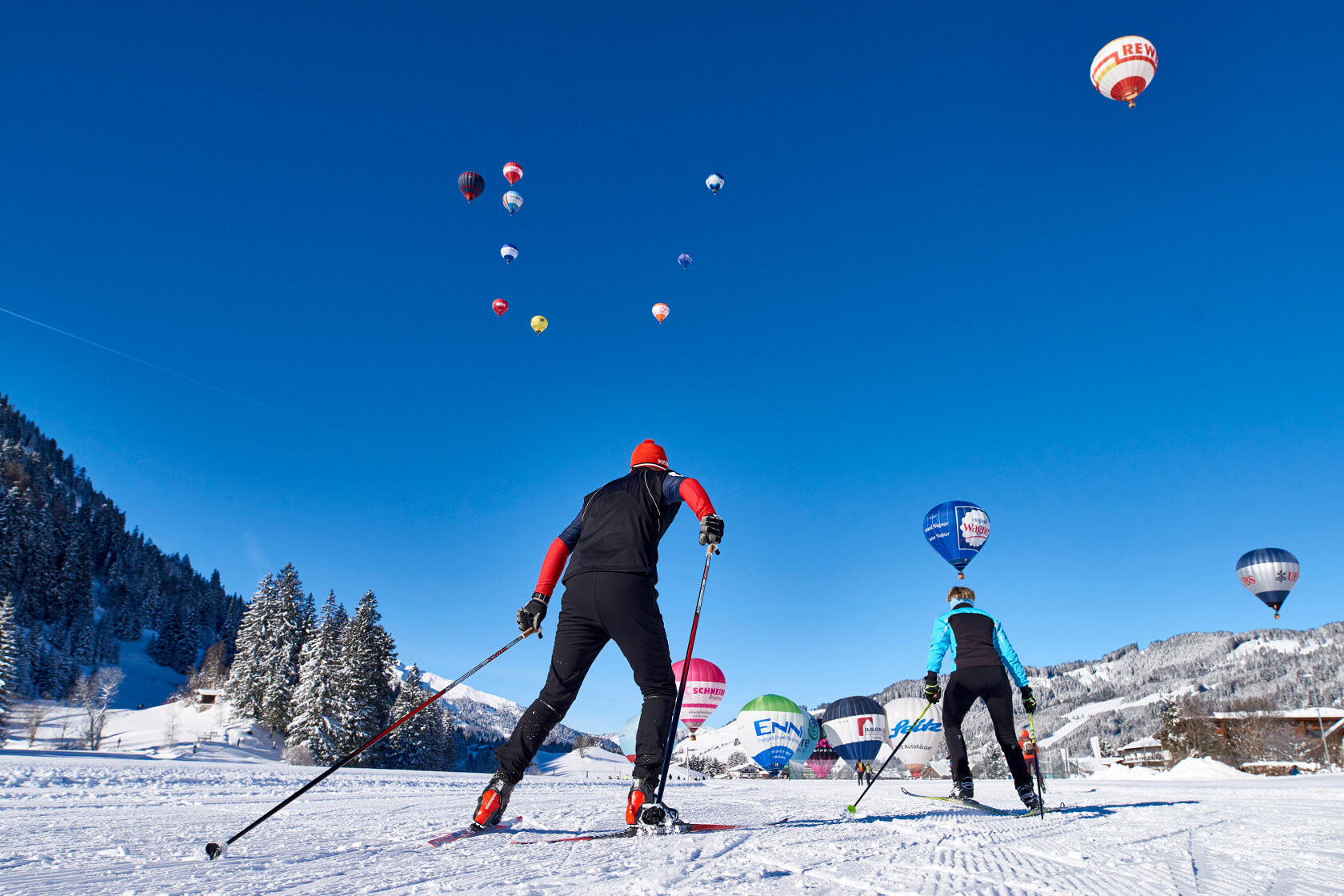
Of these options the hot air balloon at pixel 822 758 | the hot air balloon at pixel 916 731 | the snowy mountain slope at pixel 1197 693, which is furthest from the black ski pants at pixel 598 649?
the snowy mountain slope at pixel 1197 693

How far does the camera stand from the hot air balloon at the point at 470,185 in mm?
34469

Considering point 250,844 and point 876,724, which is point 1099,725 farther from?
point 250,844

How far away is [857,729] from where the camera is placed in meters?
40.2

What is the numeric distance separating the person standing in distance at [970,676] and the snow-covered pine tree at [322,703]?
Answer: 39971 mm

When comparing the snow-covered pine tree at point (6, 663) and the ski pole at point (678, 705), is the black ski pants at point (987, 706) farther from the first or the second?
the snow-covered pine tree at point (6, 663)

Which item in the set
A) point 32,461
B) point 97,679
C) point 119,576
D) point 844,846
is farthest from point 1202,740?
point 32,461

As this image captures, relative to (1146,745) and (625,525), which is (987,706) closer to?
(625,525)

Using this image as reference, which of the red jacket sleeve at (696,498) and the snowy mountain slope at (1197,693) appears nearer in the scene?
the red jacket sleeve at (696,498)

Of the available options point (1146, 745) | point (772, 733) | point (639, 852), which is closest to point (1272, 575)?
point (772, 733)

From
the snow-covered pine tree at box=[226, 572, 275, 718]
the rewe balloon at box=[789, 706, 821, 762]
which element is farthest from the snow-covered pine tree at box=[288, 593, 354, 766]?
the rewe balloon at box=[789, 706, 821, 762]

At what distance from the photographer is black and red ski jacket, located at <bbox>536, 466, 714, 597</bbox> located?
3.84 metres

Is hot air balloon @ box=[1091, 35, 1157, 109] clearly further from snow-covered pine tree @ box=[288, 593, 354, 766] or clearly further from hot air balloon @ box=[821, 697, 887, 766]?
snow-covered pine tree @ box=[288, 593, 354, 766]

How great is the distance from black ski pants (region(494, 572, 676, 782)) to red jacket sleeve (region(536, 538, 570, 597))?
0.41 meters

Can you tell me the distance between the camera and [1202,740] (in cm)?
5650
